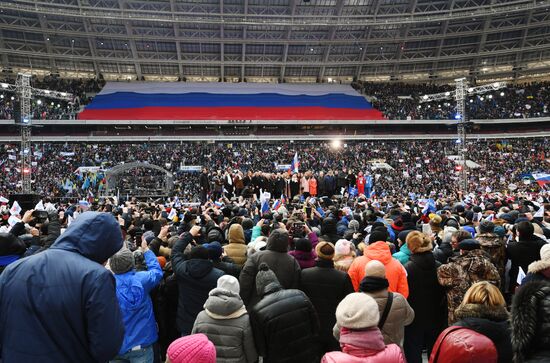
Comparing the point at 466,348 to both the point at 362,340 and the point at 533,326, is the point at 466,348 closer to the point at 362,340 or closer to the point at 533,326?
the point at 533,326

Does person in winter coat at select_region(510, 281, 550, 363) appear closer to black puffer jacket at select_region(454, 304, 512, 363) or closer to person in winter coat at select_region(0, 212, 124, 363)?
black puffer jacket at select_region(454, 304, 512, 363)

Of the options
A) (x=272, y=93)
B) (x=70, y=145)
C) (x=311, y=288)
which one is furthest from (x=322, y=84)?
(x=311, y=288)

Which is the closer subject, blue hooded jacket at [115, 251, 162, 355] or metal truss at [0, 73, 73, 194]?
blue hooded jacket at [115, 251, 162, 355]

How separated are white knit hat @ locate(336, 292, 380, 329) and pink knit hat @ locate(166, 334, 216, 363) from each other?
2.72ft

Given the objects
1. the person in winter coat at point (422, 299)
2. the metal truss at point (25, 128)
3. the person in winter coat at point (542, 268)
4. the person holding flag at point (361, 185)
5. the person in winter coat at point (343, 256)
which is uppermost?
the metal truss at point (25, 128)

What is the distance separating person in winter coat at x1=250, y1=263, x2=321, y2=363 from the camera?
144 inches

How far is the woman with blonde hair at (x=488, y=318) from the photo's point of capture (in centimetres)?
297

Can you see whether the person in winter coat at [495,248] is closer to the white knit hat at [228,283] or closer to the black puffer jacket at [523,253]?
the black puffer jacket at [523,253]

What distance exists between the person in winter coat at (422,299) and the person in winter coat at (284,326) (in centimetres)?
163

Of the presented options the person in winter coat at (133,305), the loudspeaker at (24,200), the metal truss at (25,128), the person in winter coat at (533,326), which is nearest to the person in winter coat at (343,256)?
the person in winter coat at (133,305)

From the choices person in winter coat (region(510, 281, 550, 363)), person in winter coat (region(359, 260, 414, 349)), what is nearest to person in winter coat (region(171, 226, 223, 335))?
person in winter coat (region(359, 260, 414, 349))

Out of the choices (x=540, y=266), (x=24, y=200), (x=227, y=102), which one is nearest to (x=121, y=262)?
(x=540, y=266)

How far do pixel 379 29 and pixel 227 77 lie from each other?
17.3 meters

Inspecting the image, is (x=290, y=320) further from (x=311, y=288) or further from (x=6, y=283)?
(x=6, y=283)
